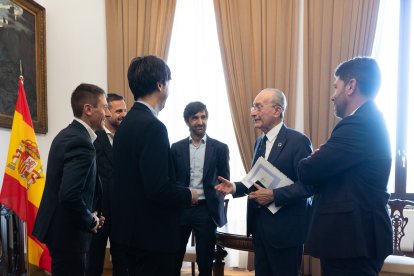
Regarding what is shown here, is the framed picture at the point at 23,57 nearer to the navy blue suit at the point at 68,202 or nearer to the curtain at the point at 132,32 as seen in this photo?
the curtain at the point at 132,32

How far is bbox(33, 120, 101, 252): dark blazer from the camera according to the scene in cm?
183

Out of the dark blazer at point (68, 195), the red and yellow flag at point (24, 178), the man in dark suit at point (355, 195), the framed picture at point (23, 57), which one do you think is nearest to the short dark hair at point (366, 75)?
the man in dark suit at point (355, 195)

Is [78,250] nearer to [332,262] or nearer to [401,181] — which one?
[332,262]

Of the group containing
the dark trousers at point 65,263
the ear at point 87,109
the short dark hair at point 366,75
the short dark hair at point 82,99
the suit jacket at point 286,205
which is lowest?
the dark trousers at point 65,263

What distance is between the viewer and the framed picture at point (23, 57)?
11.0 ft

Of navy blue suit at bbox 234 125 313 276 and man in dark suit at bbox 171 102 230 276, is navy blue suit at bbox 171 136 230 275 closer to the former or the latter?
man in dark suit at bbox 171 102 230 276

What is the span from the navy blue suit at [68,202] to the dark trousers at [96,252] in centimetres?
65

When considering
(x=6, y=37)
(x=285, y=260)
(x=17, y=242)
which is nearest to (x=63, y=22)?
(x=6, y=37)

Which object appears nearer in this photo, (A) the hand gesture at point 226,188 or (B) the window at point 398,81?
(A) the hand gesture at point 226,188

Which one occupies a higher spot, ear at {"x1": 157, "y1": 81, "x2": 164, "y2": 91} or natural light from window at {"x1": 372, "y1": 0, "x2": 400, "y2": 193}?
natural light from window at {"x1": 372, "y1": 0, "x2": 400, "y2": 193}

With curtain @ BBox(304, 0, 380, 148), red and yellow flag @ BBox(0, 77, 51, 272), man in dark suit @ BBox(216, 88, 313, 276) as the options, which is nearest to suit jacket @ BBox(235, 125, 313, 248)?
man in dark suit @ BBox(216, 88, 313, 276)

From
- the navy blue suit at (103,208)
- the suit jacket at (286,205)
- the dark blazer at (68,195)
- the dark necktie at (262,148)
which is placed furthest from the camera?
the navy blue suit at (103,208)

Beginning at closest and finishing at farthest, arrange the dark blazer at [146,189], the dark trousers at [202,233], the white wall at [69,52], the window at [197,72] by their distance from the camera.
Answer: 1. the dark blazer at [146,189]
2. the dark trousers at [202,233]
3. the white wall at [69,52]
4. the window at [197,72]

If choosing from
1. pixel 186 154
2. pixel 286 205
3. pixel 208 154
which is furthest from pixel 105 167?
pixel 286 205
